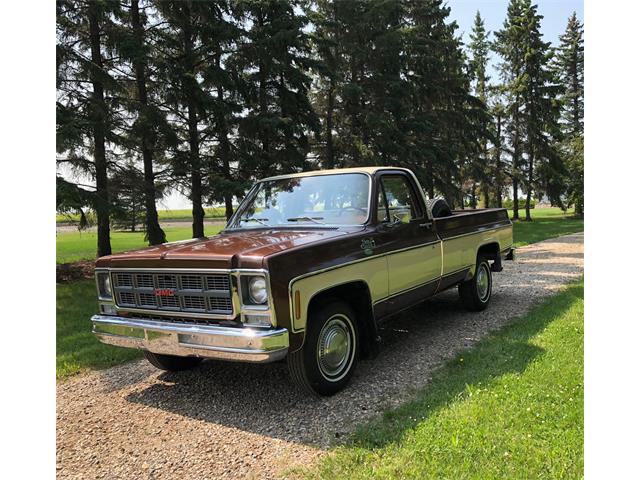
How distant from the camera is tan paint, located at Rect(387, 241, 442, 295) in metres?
5.04

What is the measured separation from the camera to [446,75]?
1036 inches

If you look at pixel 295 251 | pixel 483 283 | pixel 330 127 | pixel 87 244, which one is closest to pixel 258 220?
pixel 295 251

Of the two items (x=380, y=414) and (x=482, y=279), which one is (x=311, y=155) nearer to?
(x=482, y=279)

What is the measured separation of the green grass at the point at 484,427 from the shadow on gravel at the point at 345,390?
31 millimetres

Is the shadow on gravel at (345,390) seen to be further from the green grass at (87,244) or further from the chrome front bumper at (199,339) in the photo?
the green grass at (87,244)

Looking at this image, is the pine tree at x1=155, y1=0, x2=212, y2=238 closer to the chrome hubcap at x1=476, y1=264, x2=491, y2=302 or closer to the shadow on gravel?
the chrome hubcap at x1=476, y1=264, x2=491, y2=302

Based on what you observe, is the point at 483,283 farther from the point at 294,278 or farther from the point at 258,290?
the point at 258,290

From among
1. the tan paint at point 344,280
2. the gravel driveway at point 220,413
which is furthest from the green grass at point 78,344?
the tan paint at point 344,280

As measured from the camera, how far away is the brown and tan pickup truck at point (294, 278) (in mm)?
3775

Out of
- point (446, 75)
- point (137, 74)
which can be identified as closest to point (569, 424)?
point (137, 74)

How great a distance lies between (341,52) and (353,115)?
266 centimetres

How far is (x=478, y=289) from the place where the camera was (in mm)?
7258

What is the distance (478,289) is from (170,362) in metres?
4.52

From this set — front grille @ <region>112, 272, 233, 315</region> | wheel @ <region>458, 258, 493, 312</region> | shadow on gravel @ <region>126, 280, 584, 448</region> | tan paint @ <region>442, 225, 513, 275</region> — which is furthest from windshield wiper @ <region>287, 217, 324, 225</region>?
wheel @ <region>458, 258, 493, 312</region>
